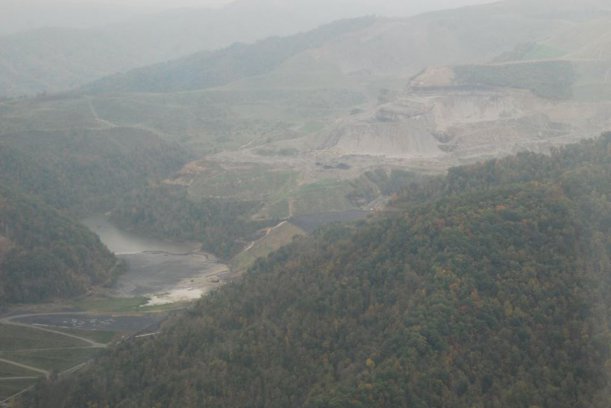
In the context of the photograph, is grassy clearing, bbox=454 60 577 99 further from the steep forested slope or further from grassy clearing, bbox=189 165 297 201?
the steep forested slope

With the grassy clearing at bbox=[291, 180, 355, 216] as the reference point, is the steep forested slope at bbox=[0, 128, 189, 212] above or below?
above

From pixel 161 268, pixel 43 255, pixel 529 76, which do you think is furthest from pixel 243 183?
pixel 529 76

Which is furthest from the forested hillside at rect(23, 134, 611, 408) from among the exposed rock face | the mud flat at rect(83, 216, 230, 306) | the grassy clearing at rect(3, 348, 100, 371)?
the exposed rock face

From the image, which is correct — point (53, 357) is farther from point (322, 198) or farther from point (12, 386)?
point (322, 198)

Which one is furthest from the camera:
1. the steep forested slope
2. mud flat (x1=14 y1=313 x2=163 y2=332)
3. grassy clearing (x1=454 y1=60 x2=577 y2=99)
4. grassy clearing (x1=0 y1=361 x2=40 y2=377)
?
grassy clearing (x1=454 y1=60 x2=577 y2=99)

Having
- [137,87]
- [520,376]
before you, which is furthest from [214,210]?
[137,87]

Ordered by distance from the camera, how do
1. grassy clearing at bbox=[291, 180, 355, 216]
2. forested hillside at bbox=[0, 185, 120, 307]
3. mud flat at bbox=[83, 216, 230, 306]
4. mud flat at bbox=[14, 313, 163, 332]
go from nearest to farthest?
mud flat at bbox=[14, 313, 163, 332] < forested hillside at bbox=[0, 185, 120, 307] < mud flat at bbox=[83, 216, 230, 306] < grassy clearing at bbox=[291, 180, 355, 216]
